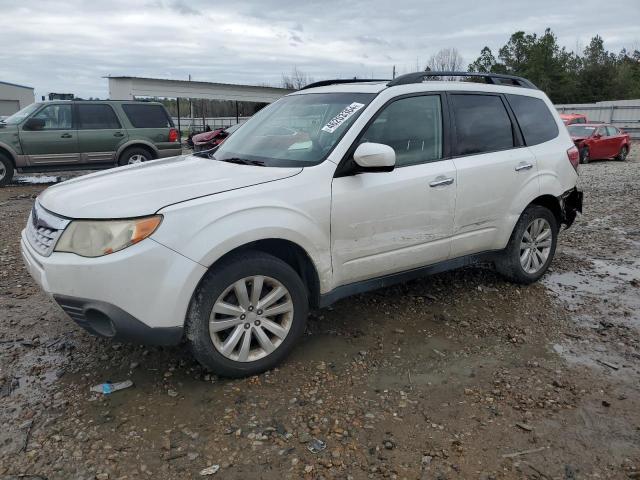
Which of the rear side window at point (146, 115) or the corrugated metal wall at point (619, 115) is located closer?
the rear side window at point (146, 115)

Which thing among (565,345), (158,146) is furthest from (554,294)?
(158,146)

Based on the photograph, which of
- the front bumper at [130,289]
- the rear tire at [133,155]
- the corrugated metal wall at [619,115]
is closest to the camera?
the front bumper at [130,289]

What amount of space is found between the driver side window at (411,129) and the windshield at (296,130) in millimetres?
185

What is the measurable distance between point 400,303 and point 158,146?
9.54 meters

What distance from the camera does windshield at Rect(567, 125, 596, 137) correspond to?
18.5 meters

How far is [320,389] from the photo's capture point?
3.25 meters

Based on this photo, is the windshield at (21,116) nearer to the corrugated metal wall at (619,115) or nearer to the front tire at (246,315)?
the front tire at (246,315)

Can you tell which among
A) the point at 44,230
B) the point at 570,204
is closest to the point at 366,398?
the point at 44,230

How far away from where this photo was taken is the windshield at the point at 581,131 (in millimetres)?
18530

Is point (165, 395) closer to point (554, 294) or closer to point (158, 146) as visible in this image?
point (554, 294)

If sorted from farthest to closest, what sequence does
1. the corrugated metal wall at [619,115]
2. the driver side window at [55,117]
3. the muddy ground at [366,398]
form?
1. the corrugated metal wall at [619,115]
2. the driver side window at [55,117]
3. the muddy ground at [366,398]

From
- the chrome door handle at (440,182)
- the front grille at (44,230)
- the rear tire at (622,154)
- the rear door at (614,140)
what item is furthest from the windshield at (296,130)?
the rear tire at (622,154)

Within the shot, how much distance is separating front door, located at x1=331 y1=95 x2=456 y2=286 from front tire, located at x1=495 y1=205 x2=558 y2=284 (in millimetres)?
946

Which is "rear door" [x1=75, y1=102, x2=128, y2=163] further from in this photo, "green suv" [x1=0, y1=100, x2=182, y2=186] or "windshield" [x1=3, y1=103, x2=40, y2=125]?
"windshield" [x1=3, y1=103, x2=40, y2=125]
